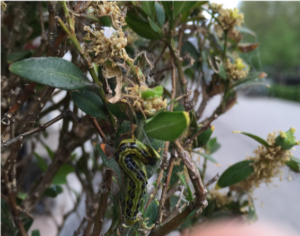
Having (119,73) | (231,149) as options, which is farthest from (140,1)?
(231,149)

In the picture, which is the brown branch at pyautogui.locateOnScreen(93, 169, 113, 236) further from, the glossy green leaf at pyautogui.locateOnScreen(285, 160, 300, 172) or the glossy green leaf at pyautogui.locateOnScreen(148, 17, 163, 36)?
the glossy green leaf at pyautogui.locateOnScreen(285, 160, 300, 172)

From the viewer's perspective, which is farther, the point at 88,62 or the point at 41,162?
the point at 41,162

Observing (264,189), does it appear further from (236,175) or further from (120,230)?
(120,230)

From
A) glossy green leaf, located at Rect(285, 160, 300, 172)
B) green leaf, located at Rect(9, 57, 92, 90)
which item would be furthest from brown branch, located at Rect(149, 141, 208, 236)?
glossy green leaf, located at Rect(285, 160, 300, 172)

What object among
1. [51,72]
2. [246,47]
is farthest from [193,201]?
[246,47]

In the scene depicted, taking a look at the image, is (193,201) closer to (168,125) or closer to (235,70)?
(168,125)
